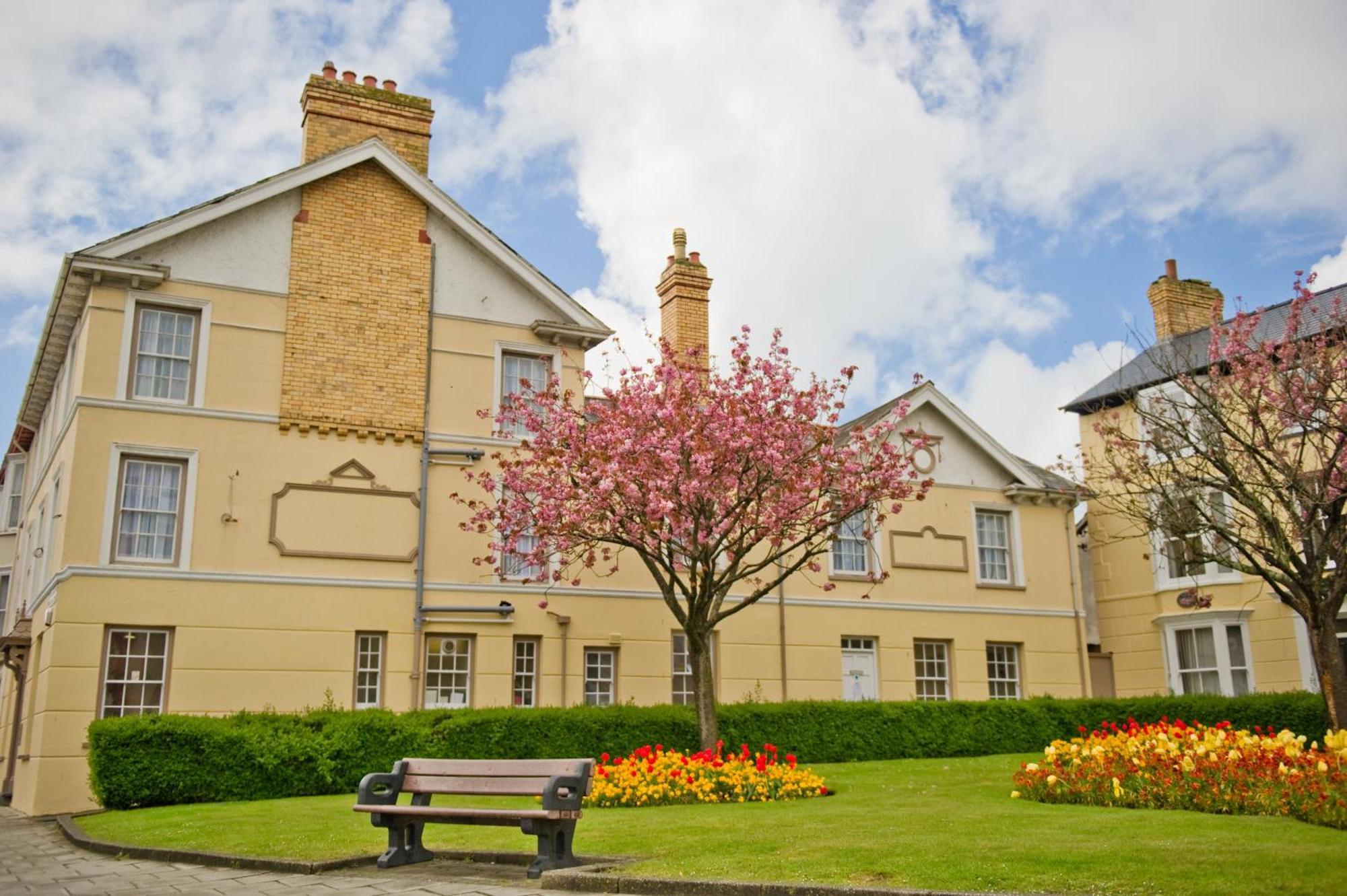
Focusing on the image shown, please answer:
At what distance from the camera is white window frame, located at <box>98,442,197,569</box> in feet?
64.9

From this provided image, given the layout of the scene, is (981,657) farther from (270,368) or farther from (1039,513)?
(270,368)

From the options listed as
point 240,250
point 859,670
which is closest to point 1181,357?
point 859,670

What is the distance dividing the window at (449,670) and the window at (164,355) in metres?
6.28

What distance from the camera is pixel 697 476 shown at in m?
17.9

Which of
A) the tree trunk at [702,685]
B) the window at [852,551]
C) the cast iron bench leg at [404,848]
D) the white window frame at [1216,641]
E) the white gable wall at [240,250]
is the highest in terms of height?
the white gable wall at [240,250]

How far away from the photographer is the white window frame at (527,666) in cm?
2250

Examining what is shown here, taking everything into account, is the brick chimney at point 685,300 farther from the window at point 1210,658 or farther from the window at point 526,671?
the window at point 1210,658

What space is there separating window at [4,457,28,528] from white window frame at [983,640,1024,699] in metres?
25.7

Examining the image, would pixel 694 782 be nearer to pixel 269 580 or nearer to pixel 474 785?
pixel 474 785

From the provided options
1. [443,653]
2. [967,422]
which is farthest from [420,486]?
[967,422]

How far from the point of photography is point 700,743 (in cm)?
1830

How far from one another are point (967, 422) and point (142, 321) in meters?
18.3

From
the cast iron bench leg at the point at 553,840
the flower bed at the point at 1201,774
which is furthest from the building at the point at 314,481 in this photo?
the cast iron bench leg at the point at 553,840

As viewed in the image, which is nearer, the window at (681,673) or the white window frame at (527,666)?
the white window frame at (527,666)
